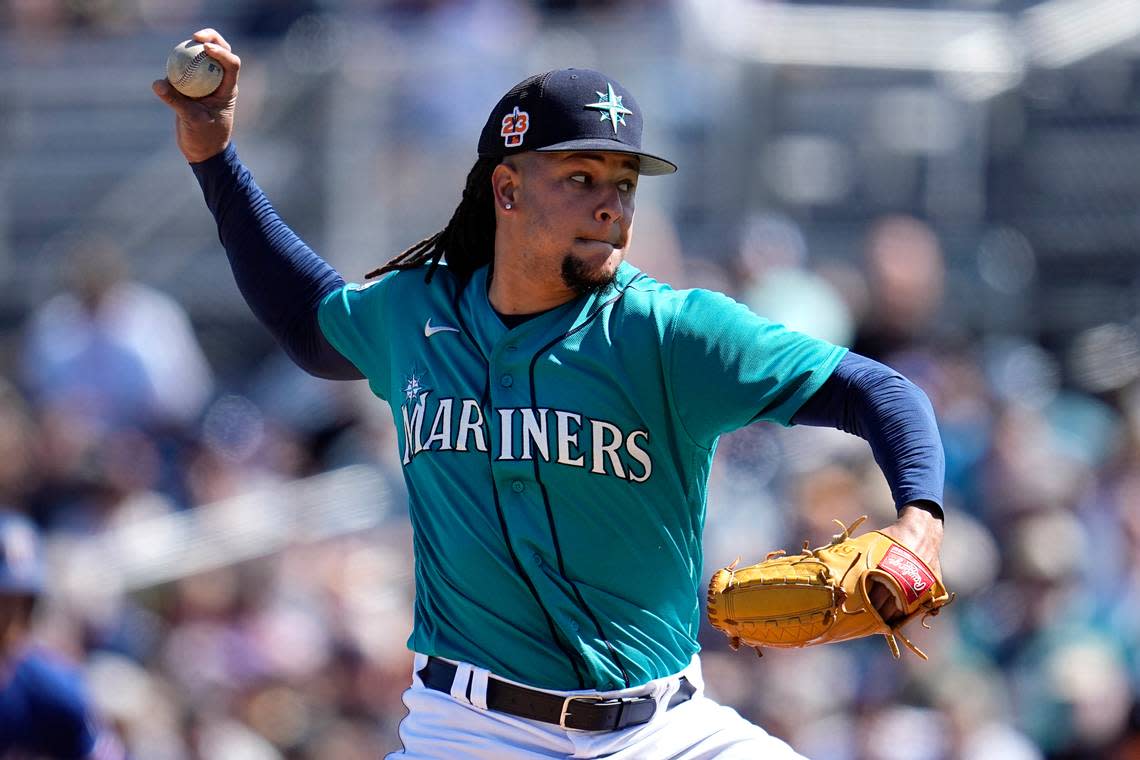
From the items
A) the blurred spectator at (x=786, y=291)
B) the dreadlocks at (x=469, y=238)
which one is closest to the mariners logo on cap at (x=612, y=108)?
the dreadlocks at (x=469, y=238)

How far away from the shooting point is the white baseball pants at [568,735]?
3.70 meters

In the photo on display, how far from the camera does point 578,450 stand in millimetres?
3699

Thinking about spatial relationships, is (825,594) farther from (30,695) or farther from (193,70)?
(30,695)

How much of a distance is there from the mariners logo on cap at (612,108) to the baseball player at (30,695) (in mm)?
3457

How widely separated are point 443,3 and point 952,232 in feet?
11.1

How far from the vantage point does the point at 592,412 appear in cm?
371

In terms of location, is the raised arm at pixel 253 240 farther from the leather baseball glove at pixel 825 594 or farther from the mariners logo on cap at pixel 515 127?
the leather baseball glove at pixel 825 594

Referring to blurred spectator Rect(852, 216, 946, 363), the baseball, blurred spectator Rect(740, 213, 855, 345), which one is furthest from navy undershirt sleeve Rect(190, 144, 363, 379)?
blurred spectator Rect(852, 216, 946, 363)

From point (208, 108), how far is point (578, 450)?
138 cm

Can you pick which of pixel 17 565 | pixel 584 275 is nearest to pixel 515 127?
pixel 584 275

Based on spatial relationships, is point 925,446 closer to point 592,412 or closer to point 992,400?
point 592,412

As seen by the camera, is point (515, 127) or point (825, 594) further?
point (515, 127)

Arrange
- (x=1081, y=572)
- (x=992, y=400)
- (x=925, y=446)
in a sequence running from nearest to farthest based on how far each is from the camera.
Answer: (x=925, y=446), (x=1081, y=572), (x=992, y=400)

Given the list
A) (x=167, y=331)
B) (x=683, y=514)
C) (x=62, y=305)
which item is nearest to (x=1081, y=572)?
(x=683, y=514)
